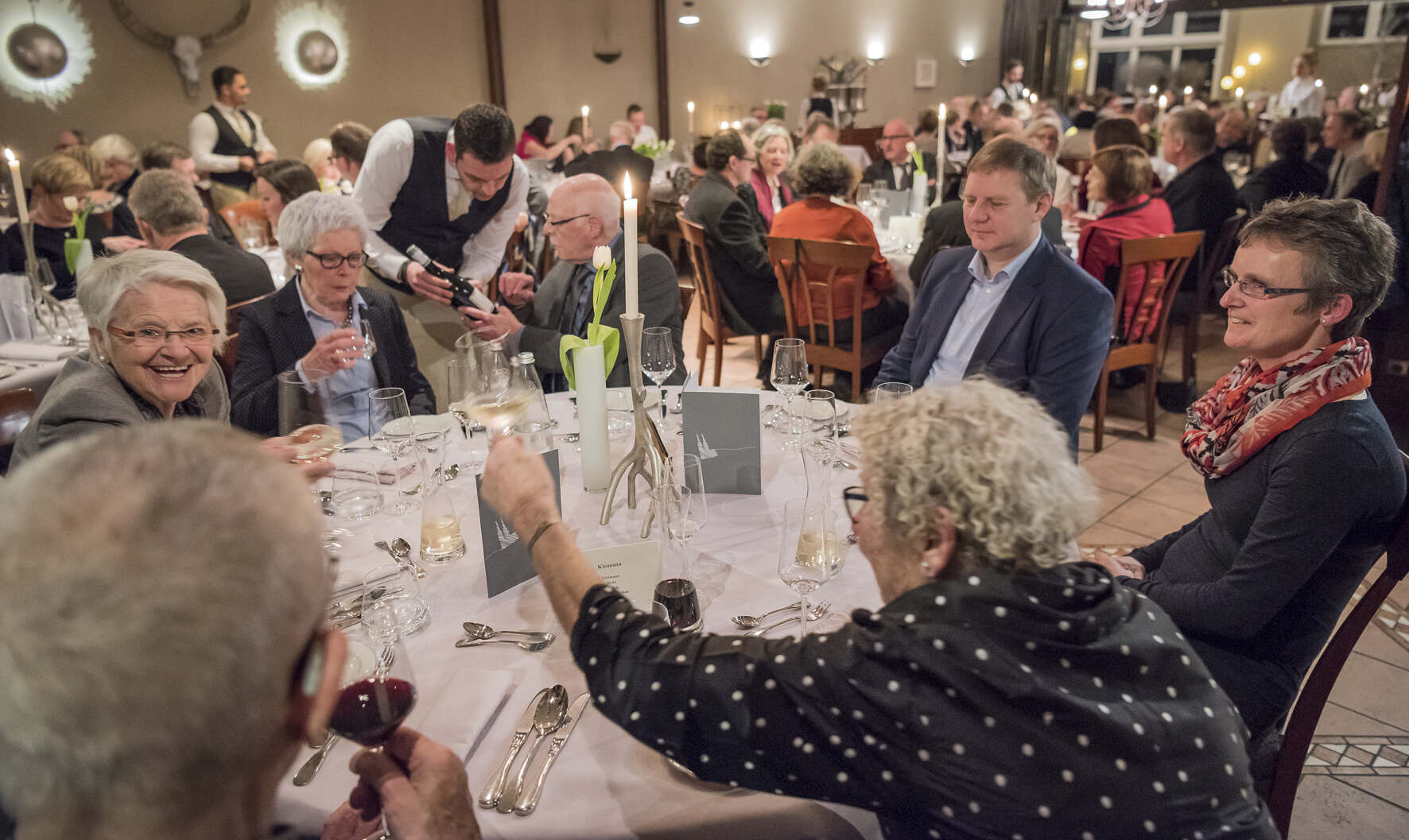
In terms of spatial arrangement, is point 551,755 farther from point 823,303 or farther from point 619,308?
point 823,303

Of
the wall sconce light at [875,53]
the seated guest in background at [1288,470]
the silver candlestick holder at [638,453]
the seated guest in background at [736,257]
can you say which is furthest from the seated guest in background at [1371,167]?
the wall sconce light at [875,53]

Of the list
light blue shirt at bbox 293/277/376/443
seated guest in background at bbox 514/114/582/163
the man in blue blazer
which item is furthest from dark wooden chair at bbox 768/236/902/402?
seated guest in background at bbox 514/114/582/163

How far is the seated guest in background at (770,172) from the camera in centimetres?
583

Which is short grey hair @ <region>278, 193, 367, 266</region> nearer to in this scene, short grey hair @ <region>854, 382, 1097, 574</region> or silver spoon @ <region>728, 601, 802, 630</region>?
silver spoon @ <region>728, 601, 802, 630</region>

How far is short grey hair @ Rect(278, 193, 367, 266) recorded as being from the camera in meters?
2.52

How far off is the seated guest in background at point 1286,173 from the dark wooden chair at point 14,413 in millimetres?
6619

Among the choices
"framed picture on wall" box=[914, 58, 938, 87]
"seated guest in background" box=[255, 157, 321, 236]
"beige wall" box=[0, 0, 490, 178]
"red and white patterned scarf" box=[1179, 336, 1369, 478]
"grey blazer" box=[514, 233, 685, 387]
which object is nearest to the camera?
"red and white patterned scarf" box=[1179, 336, 1369, 478]

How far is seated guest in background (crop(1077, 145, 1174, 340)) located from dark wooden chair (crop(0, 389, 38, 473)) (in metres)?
4.06

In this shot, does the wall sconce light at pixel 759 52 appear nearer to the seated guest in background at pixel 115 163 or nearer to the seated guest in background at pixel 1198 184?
the seated guest in background at pixel 115 163

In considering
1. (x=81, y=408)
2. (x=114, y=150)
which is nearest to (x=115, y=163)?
(x=114, y=150)

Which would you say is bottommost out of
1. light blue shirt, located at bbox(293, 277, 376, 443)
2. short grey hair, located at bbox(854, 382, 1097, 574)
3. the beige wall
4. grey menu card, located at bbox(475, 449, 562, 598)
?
grey menu card, located at bbox(475, 449, 562, 598)

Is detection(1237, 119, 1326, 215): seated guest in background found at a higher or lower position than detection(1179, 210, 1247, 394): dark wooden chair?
higher

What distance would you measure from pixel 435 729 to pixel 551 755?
168 millimetres

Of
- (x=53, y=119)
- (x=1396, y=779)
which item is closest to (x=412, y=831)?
(x=1396, y=779)
